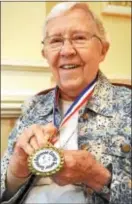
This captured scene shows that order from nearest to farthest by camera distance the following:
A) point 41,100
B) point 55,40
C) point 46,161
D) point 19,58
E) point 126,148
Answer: point 46,161 → point 126,148 → point 55,40 → point 41,100 → point 19,58

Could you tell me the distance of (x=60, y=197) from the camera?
3.47 ft

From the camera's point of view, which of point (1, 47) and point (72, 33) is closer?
point (72, 33)

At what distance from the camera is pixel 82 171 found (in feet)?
3.07

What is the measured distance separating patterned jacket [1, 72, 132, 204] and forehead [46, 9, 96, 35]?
18cm

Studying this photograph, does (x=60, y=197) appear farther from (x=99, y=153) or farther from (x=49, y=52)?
(x=49, y=52)

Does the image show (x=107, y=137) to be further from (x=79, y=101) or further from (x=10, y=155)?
A: (x=10, y=155)

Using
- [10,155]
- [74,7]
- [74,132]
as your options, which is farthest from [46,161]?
[74,7]

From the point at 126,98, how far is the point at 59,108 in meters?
0.24

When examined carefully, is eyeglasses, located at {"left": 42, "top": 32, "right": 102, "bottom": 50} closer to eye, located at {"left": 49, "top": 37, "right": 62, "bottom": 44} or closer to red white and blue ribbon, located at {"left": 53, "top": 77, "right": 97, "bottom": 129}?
eye, located at {"left": 49, "top": 37, "right": 62, "bottom": 44}

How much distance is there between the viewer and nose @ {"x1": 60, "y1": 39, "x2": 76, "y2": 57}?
114 centimetres

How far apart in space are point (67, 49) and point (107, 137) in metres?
0.32

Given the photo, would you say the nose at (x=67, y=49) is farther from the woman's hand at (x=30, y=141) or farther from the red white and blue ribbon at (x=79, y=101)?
the woman's hand at (x=30, y=141)

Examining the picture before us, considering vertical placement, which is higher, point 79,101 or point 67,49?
point 67,49

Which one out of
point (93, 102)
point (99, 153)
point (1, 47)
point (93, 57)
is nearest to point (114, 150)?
point (99, 153)
